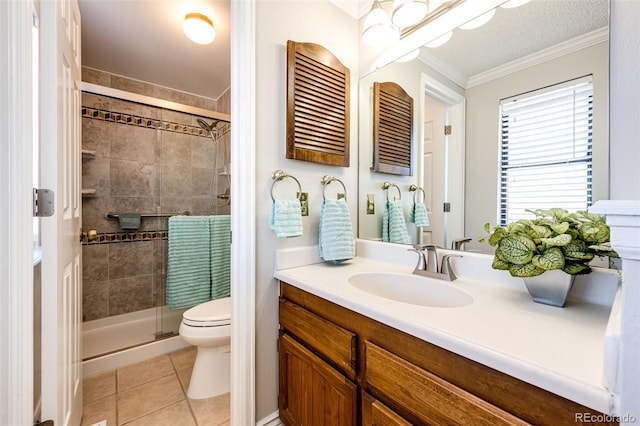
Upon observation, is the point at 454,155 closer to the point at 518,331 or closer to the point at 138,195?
the point at 518,331

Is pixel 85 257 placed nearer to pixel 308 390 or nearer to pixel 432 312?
pixel 308 390

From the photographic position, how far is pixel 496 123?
3.44 ft

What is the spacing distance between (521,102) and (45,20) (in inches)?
67.5

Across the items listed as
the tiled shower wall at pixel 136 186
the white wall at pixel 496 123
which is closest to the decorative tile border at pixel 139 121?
the tiled shower wall at pixel 136 186

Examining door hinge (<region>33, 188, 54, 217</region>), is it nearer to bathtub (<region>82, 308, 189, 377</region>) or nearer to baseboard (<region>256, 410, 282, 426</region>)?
baseboard (<region>256, 410, 282, 426</region>)

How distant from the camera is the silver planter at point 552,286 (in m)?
0.73

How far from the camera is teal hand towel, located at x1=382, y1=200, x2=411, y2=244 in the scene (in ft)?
4.51

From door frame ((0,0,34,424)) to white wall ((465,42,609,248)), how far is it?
5.20 feet

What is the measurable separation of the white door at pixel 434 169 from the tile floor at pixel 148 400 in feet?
4.70

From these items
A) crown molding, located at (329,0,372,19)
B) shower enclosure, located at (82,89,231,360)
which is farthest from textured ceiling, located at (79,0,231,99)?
crown molding, located at (329,0,372,19)

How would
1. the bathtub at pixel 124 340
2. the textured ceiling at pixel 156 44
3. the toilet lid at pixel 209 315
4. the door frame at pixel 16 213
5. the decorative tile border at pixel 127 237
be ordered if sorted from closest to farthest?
the door frame at pixel 16 213 → the toilet lid at pixel 209 315 → the textured ceiling at pixel 156 44 → the bathtub at pixel 124 340 → the decorative tile border at pixel 127 237

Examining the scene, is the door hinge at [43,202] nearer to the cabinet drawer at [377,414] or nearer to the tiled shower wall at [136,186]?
the cabinet drawer at [377,414]

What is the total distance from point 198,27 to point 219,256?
5.31ft

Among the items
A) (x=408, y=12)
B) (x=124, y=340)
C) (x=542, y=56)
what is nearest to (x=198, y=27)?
(x=408, y=12)
